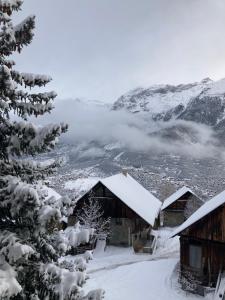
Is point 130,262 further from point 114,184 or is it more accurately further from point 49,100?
point 49,100

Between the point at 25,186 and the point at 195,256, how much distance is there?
26361 millimetres

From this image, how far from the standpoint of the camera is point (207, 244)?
3048cm

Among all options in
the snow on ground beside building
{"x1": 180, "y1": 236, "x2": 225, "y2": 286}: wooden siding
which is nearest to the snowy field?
the snow on ground beside building

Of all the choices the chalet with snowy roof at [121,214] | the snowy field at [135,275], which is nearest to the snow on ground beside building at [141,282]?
the snowy field at [135,275]

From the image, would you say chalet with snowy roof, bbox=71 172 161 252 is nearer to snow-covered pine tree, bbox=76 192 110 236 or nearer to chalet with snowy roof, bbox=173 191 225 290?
snow-covered pine tree, bbox=76 192 110 236

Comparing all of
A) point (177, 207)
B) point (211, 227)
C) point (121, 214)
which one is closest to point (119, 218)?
point (121, 214)

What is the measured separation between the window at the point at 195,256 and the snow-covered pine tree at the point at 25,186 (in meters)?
23.6

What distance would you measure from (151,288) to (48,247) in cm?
2141

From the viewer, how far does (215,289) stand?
2823 cm

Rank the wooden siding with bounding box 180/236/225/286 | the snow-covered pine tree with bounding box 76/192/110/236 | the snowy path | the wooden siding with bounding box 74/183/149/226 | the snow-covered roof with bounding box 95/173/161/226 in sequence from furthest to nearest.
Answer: the snow-covered roof with bounding box 95/173/161/226 → the wooden siding with bounding box 74/183/149/226 → the snow-covered pine tree with bounding box 76/192/110/236 → the snowy path → the wooden siding with bounding box 180/236/225/286

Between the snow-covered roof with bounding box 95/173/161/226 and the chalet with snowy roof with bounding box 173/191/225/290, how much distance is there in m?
15.8

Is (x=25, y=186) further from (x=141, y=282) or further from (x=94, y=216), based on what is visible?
(x=94, y=216)

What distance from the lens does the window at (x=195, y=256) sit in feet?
102

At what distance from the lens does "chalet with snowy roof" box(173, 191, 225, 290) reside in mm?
29594
